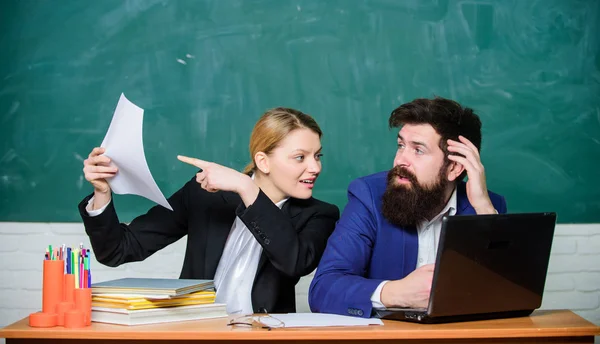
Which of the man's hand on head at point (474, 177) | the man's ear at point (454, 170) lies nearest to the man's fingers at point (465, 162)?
the man's hand on head at point (474, 177)

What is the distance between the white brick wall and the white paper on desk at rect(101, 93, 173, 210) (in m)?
1.41

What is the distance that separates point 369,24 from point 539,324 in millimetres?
2078

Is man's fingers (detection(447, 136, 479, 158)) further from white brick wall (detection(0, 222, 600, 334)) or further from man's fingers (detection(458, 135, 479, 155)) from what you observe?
white brick wall (detection(0, 222, 600, 334))

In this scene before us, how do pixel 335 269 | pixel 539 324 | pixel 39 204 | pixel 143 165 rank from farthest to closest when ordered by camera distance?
pixel 39 204
pixel 335 269
pixel 143 165
pixel 539 324

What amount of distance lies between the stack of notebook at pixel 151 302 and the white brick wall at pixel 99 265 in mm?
1618

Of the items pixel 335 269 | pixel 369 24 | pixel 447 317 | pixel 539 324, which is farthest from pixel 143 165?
pixel 369 24

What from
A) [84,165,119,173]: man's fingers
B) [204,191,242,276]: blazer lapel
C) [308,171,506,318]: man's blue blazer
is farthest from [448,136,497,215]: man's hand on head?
[84,165,119,173]: man's fingers

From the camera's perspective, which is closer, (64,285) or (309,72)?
(64,285)

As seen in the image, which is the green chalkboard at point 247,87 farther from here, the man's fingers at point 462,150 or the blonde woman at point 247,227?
the man's fingers at point 462,150

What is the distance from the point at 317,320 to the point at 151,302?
40 centimetres

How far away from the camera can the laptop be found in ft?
5.88

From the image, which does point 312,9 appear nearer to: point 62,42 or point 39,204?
point 62,42

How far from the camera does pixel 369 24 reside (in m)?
3.64

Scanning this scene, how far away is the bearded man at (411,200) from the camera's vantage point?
2.36 meters
